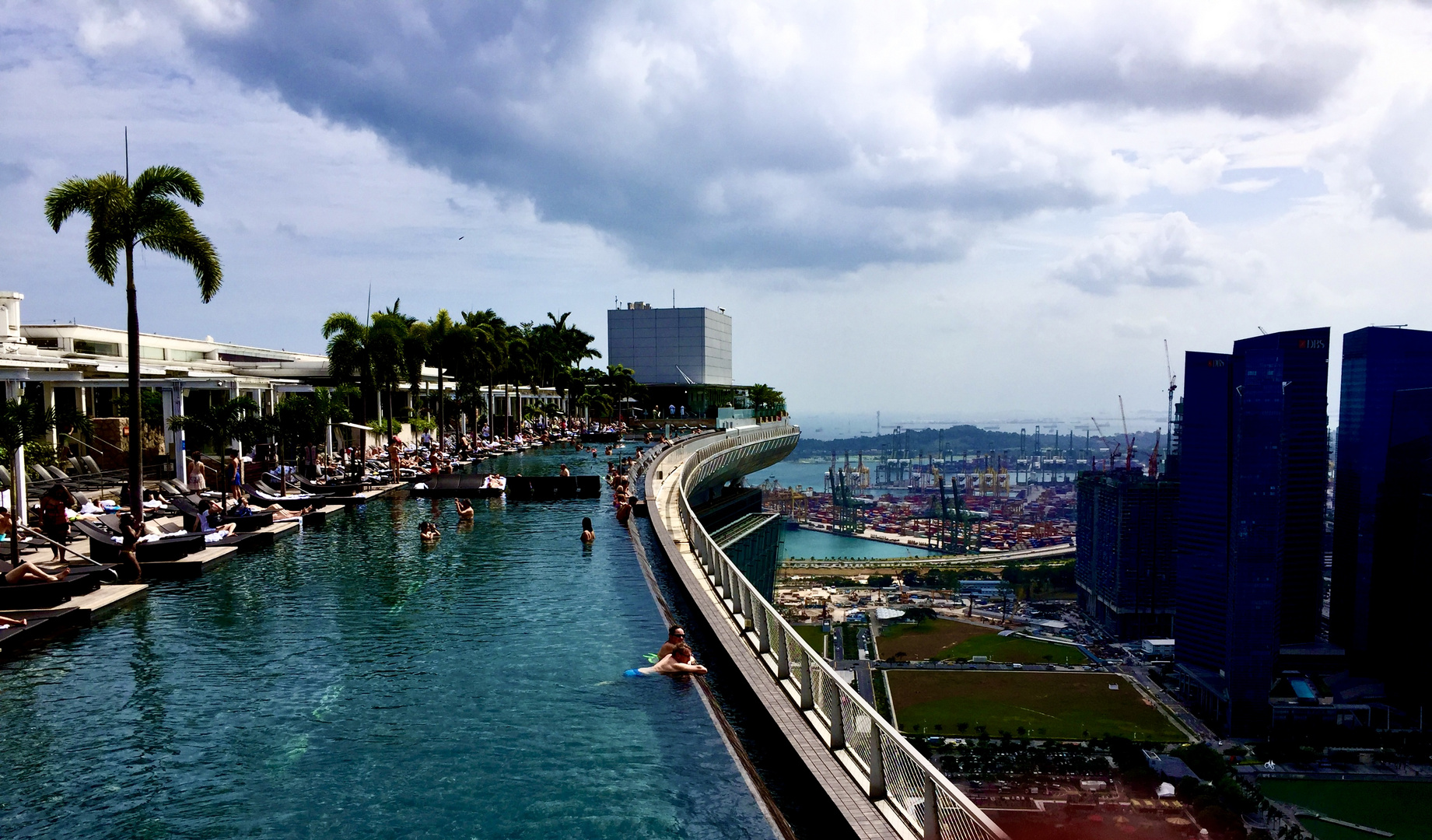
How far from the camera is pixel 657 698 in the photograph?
10031mm

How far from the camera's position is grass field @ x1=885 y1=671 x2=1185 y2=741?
7756cm

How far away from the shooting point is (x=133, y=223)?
19859 mm

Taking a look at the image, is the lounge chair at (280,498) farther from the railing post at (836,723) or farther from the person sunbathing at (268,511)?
the railing post at (836,723)

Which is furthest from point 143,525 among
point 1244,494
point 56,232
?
point 1244,494

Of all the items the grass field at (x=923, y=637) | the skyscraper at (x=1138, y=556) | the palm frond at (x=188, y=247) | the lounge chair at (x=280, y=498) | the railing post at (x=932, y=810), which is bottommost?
the grass field at (x=923, y=637)

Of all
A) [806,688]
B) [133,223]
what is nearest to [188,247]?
[133,223]

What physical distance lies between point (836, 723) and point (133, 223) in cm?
1988

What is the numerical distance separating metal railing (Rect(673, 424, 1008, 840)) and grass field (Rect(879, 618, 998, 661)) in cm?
9486

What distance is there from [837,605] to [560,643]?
4557 inches

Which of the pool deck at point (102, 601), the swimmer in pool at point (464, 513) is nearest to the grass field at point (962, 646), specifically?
the swimmer in pool at point (464, 513)

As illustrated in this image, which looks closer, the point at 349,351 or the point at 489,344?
the point at 349,351

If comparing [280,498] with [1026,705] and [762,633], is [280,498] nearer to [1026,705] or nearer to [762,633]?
[762,633]

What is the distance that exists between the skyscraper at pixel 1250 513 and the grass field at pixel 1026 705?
8.37 meters

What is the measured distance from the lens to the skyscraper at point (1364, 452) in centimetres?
9794
